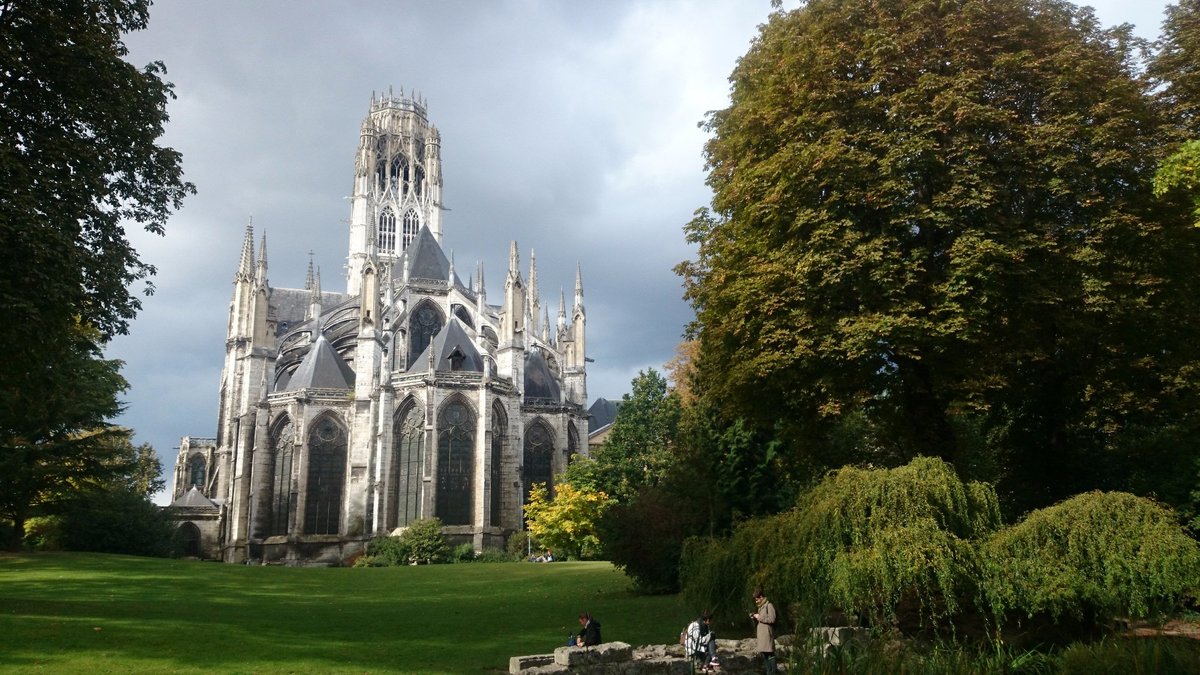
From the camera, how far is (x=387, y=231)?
84000 millimetres

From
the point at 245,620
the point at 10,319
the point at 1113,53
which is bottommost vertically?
the point at 245,620

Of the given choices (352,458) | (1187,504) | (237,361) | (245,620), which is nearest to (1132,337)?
(1187,504)

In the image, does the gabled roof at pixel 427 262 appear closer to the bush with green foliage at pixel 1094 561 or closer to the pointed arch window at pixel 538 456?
the pointed arch window at pixel 538 456

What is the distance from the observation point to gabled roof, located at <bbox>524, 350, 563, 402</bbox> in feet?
187

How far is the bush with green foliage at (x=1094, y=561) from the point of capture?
13.2 metres

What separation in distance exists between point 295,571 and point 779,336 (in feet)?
90.8

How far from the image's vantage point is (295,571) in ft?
125

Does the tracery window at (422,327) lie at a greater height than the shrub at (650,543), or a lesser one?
greater

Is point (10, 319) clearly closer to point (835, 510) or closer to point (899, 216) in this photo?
point (835, 510)

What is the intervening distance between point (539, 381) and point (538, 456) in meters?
4.96

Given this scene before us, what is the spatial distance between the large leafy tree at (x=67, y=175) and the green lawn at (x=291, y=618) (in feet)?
15.9

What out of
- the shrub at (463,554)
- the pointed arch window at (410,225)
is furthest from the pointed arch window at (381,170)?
the shrub at (463,554)

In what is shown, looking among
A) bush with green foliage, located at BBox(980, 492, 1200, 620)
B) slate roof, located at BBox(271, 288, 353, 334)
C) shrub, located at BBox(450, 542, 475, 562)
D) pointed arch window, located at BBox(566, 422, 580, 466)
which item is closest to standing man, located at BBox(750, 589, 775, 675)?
bush with green foliage, located at BBox(980, 492, 1200, 620)

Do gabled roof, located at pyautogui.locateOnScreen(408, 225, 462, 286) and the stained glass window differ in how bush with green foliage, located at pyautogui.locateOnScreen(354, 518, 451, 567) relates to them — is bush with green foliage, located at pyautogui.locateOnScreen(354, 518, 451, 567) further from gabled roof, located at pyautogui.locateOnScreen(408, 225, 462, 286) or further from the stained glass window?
gabled roof, located at pyautogui.locateOnScreen(408, 225, 462, 286)
